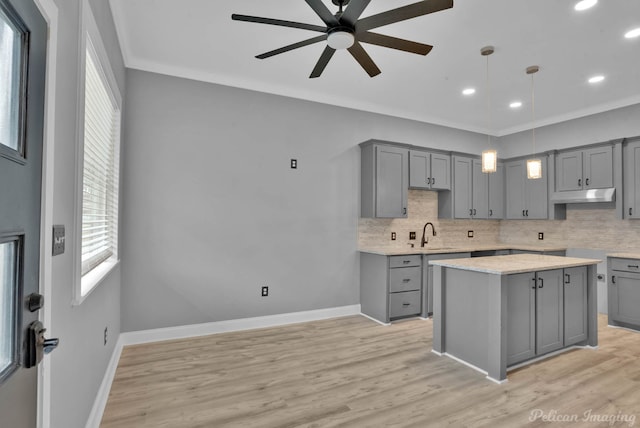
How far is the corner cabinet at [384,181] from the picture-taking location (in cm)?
449

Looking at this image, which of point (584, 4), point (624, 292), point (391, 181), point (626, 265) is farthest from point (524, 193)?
point (584, 4)

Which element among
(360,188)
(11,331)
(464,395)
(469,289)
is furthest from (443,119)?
(11,331)

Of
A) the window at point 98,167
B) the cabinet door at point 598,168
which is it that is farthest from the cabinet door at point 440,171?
the window at point 98,167

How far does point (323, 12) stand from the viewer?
198 centimetres

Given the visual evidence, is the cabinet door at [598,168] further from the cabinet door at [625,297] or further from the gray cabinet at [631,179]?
the cabinet door at [625,297]

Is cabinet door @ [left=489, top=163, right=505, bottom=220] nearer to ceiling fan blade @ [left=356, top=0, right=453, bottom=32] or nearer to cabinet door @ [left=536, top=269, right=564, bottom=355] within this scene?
cabinet door @ [left=536, top=269, right=564, bottom=355]

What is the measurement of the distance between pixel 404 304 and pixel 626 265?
2.66 meters

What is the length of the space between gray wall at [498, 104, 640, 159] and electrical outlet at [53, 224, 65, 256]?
20.3ft

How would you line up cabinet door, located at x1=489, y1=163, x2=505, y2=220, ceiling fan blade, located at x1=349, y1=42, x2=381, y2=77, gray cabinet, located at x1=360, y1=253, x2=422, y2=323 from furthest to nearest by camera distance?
1. cabinet door, located at x1=489, y1=163, x2=505, y2=220
2. gray cabinet, located at x1=360, y1=253, x2=422, y2=323
3. ceiling fan blade, located at x1=349, y1=42, x2=381, y2=77

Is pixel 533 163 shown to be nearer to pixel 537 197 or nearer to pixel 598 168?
pixel 598 168

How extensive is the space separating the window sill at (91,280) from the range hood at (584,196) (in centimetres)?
568

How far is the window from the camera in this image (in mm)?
1955

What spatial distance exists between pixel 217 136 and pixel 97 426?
282cm

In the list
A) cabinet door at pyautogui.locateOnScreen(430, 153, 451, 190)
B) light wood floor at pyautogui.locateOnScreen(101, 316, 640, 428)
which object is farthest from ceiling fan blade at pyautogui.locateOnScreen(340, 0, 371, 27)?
cabinet door at pyautogui.locateOnScreen(430, 153, 451, 190)
